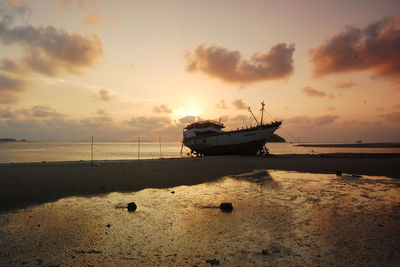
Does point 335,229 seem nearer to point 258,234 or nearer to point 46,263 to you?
point 258,234

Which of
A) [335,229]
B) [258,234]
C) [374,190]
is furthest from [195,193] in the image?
[374,190]

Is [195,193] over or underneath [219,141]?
underneath

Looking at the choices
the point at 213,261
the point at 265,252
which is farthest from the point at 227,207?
the point at 213,261

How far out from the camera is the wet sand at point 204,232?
5.01 metres

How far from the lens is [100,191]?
1183cm

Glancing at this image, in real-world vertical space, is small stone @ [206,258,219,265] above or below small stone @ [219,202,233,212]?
below

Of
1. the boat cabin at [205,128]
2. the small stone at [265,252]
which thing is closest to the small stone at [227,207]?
the small stone at [265,252]

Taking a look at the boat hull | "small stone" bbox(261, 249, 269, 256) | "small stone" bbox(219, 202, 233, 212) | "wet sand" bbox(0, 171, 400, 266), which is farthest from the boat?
"small stone" bbox(261, 249, 269, 256)

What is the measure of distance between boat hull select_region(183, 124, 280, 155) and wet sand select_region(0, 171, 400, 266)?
3212cm

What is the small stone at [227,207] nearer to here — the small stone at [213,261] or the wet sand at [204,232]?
the wet sand at [204,232]

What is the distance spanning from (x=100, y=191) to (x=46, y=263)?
24.1 feet

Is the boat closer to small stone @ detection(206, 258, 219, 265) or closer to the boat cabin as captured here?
the boat cabin

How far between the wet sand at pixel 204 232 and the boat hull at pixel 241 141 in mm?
32125

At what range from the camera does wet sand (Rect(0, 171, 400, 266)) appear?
5.01m
